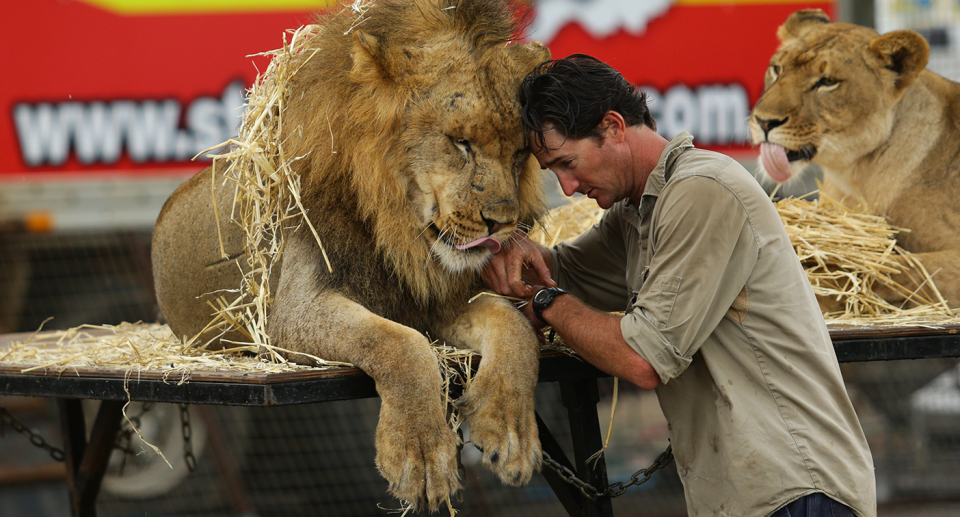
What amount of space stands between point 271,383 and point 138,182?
4.49m

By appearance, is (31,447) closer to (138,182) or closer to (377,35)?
(138,182)

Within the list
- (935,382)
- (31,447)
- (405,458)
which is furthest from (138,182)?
(935,382)

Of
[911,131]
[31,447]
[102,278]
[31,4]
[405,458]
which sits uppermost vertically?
[31,4]

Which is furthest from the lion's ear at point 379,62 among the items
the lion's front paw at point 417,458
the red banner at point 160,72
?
the red banner at point 160,72

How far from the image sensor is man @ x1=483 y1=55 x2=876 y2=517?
2291 millimetres

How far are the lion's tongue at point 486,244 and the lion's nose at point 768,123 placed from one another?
1669 millimetres

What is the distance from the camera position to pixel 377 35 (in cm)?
267

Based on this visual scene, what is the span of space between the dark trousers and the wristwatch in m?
0.85

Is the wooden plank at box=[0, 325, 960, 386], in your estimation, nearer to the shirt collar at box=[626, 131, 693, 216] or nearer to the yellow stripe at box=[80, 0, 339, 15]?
the shirt collar at box=[626, 131, 693, 216]

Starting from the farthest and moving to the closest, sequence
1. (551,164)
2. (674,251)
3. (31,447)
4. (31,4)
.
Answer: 1. (31,447)
2. (31,4)
3. (551,164)
4. (674,251)

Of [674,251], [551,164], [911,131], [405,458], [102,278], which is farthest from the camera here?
[102,278]

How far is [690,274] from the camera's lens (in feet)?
7.48

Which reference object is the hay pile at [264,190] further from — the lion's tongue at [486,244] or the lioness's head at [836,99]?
the lioness's head at [836,99]

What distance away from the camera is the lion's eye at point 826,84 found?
3.69 m
